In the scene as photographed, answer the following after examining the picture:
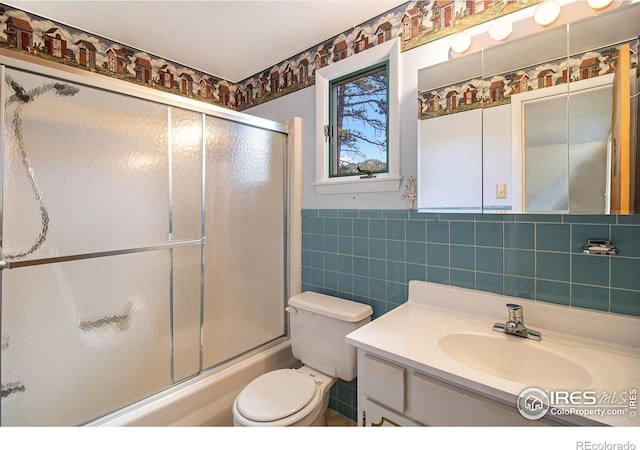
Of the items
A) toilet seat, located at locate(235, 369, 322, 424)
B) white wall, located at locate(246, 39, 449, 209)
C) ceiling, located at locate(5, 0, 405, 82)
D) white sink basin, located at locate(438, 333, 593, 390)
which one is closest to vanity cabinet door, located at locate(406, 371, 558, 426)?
white sink basin, located at locate(438, 333, 593, 390)

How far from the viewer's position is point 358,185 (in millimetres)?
1644

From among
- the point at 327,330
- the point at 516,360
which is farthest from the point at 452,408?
the point at 327,330

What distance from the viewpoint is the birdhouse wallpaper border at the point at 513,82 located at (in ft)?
3.05

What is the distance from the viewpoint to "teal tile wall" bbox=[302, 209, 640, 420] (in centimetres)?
99

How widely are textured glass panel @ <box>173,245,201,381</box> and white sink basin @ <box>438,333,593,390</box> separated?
1.24 meters

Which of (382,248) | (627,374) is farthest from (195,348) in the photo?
(627,374)

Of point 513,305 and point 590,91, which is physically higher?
point 590,91

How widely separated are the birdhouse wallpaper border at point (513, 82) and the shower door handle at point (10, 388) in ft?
6.50

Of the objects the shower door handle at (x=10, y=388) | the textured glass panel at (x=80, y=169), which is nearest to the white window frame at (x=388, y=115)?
the textured glass panel at (x=80, y=169)

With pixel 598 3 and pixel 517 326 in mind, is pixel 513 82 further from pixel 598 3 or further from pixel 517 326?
pixel 517 326

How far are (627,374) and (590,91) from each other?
35.0 inches

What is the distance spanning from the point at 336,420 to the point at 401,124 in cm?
175
